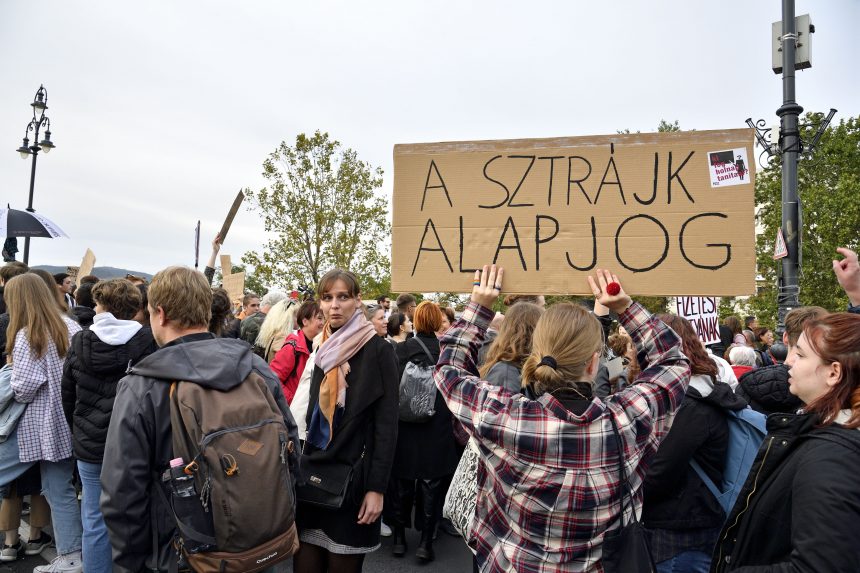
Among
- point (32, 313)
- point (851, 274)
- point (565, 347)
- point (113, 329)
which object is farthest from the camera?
point (32, 313)

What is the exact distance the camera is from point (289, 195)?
2250 centimetres

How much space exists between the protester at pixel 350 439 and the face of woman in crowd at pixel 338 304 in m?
0.08

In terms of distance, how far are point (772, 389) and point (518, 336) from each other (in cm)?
140

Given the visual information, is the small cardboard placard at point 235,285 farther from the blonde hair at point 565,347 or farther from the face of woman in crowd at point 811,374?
the face of woman in crowd at point 811,374

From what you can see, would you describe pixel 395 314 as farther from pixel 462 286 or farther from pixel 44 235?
pixel 44 235

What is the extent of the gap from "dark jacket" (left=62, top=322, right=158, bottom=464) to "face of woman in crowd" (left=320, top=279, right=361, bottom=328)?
140 cm

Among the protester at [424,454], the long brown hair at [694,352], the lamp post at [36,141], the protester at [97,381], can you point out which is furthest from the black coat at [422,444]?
the lamp post at [36,141]

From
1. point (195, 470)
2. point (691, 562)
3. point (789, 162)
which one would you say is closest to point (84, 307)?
point (195, 470)

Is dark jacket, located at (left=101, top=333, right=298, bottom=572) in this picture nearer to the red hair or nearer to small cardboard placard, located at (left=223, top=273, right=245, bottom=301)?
the red hair

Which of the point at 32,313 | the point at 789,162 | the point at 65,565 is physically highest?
the point at 789,162

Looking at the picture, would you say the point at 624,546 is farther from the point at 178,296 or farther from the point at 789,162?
the point at 789,162

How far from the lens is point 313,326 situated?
4594mm

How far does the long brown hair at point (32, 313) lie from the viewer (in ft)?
13.3

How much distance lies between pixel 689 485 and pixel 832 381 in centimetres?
126
